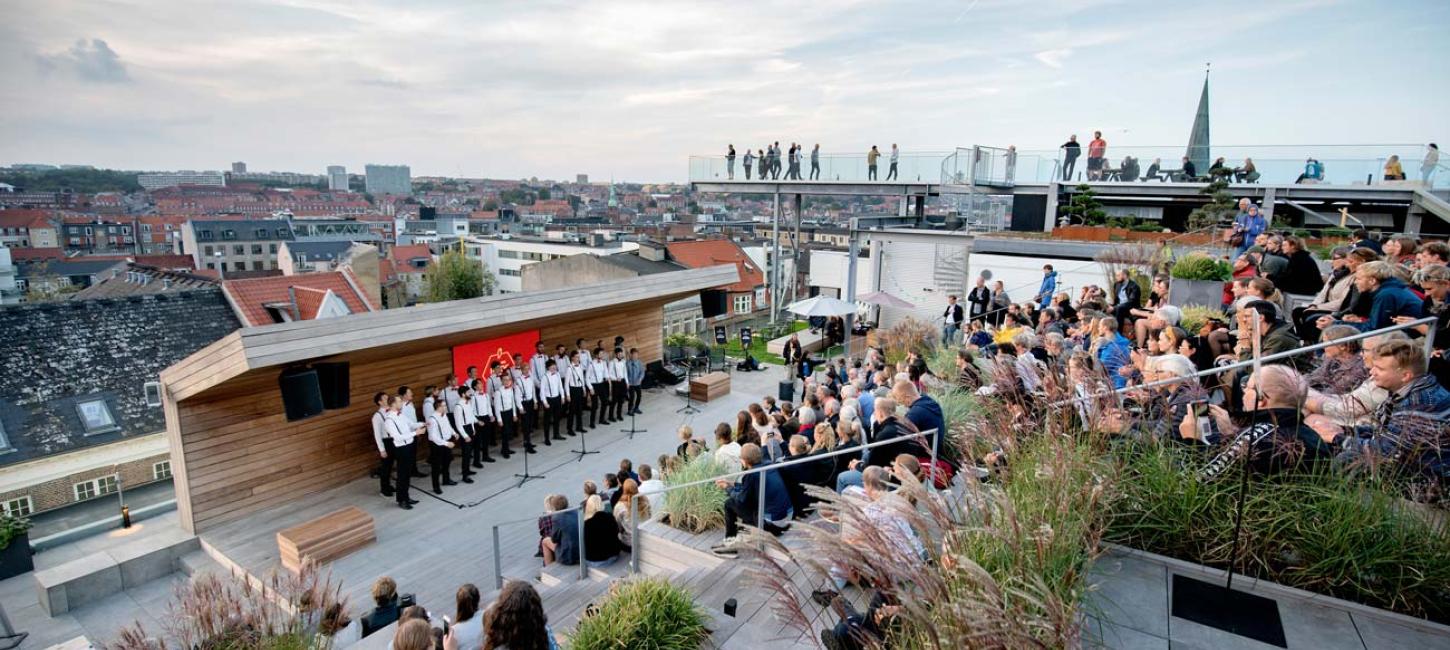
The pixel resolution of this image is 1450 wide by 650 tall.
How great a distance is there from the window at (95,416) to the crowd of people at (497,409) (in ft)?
49.3

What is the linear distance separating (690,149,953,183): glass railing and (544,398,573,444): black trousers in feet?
48.9

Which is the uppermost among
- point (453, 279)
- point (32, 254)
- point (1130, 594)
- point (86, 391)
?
point (1130, 594)

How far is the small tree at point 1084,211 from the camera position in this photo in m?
17.3

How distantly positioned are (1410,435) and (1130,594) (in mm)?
1199

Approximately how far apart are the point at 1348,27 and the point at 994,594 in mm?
14481

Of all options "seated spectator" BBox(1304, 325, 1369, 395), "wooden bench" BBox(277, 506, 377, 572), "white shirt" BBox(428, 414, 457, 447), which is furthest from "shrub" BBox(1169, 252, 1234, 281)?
"wooden bench" BBox(277, 506, 377, 572)

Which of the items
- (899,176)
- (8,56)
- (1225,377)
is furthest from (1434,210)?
(8,56)

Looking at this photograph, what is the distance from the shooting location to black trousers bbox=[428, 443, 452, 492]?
818cm

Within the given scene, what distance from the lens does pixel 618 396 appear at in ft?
36.0

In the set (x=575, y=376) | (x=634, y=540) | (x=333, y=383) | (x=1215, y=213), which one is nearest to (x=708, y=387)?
(x=575, y=376)

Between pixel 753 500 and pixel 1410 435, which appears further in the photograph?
pixel 753 500

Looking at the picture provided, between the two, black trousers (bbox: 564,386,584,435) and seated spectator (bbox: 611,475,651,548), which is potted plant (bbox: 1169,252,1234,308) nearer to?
seated spectator (bbox: 611,475,651,548)

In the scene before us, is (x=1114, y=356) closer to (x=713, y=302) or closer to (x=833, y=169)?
(x=713, y=302)

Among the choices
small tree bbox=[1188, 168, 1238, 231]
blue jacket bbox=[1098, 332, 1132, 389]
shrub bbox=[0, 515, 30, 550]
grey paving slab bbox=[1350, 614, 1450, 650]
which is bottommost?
shrub bbox=[0, 515, 30, 550]
